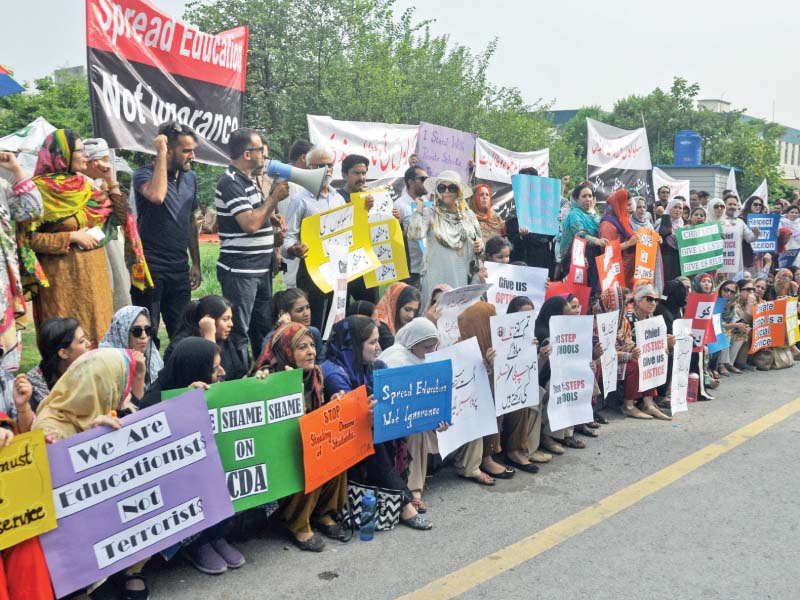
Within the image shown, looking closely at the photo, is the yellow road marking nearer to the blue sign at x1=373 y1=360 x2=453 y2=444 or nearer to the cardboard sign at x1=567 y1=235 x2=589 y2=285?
the blue sign at x1=373 y1=360 x2=453 y2=444

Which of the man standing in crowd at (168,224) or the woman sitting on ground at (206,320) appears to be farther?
the man standing in crowd at (168,224)

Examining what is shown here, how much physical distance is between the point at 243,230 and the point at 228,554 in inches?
96.7

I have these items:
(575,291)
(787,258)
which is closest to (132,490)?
(575,291)

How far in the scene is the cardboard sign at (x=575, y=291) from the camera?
24.3 feet

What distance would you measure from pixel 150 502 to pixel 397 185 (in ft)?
23.3

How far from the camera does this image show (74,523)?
3.46 m

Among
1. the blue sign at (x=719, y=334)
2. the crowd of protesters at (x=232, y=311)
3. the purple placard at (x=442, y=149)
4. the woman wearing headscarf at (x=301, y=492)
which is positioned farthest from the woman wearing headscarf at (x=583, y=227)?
the woman wearing headscarf at (x=301, y=492)

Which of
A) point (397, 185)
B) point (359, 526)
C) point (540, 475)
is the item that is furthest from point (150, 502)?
point (397, 185)

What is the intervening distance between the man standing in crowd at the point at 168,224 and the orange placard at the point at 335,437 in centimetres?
159

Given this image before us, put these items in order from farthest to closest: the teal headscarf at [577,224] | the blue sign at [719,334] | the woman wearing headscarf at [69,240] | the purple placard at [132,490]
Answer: the blue sign at [719,334] < the teal headscarf at [577,224] < the woman wearing headscarf at [69,240] < the purple placard at [132,490]

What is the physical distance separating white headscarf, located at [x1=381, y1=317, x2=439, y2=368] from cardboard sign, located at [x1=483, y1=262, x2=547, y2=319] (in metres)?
2.08

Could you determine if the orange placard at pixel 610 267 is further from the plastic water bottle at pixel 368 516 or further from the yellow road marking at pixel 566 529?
the plastic water bottle at pixel 368 516

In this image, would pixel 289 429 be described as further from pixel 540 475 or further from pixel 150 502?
pixel 540 475

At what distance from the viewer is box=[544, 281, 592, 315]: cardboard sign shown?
24.3 ft
